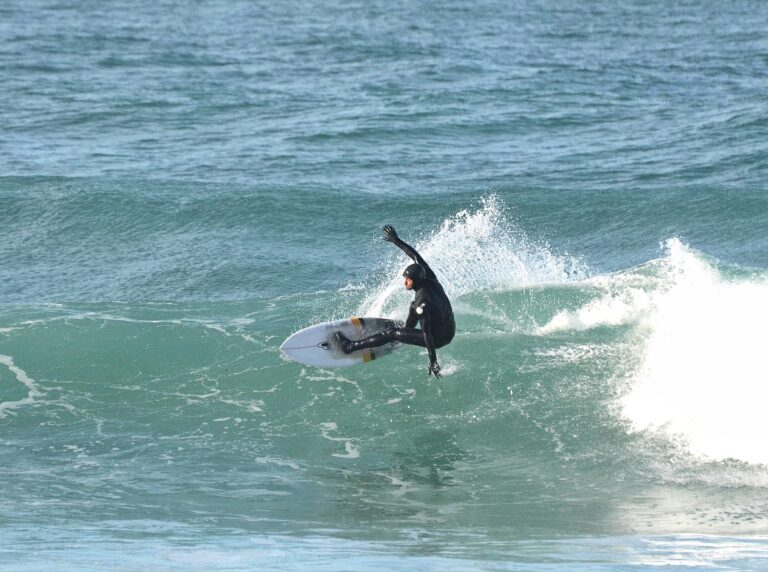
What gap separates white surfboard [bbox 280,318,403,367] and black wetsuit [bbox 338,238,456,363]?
0.69 meters

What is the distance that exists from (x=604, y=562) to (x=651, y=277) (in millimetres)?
9259

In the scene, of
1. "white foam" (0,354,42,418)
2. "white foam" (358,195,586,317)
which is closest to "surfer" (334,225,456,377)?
"white foam" (358,195,586,317)

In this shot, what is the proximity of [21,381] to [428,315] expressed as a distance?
528cm

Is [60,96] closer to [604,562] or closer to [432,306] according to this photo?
[432,306]

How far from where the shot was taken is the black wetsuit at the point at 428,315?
12.5 m

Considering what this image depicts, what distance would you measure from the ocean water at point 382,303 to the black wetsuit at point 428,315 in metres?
0.94

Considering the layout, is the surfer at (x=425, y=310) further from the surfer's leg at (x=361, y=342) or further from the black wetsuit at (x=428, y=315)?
the surfer's leg at (x=361, y=342)

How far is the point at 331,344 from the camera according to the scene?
13.8m

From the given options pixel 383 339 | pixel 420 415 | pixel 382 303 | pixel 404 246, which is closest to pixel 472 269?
pixel 382 303

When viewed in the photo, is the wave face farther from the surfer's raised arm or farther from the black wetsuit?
the surfer's raised arm

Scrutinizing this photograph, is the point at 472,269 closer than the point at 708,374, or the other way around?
the point at 708,374

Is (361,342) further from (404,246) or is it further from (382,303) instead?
(382,303)

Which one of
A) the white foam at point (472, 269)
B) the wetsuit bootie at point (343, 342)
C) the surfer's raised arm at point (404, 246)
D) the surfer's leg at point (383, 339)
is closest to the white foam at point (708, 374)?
the surfer's leg at point (383, 339)

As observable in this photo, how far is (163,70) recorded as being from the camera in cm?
3541
